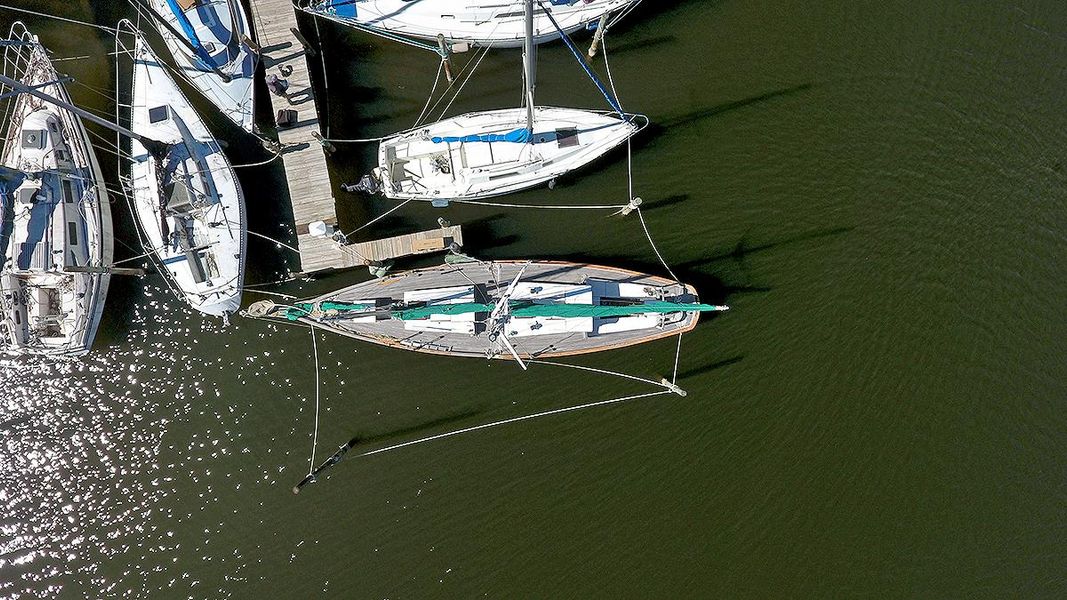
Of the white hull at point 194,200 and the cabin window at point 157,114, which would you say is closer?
the white hull at point 194,200

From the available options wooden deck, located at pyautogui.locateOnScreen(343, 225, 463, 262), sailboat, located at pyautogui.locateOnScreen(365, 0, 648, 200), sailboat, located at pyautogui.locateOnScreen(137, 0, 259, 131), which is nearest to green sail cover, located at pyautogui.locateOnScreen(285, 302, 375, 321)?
wooden deck, located at pyautogui.locateOnScreen(343, 225, 463, 262)

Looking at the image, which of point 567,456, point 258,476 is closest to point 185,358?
point 258,476

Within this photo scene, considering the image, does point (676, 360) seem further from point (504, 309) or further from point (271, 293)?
point (271, 293)

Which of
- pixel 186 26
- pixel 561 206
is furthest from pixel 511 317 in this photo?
pixel 186 26

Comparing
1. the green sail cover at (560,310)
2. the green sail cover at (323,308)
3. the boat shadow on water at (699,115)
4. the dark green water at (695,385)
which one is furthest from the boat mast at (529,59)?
the green sail cover at (323,308)

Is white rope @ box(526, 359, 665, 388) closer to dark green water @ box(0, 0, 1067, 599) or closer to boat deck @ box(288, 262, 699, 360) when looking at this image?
dark green water @ box(0, 0, 1067, 599)

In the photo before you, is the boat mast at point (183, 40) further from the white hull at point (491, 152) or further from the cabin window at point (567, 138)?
the cabin window at point (567, 138)

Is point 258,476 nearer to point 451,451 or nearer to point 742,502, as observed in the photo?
point 451,451
